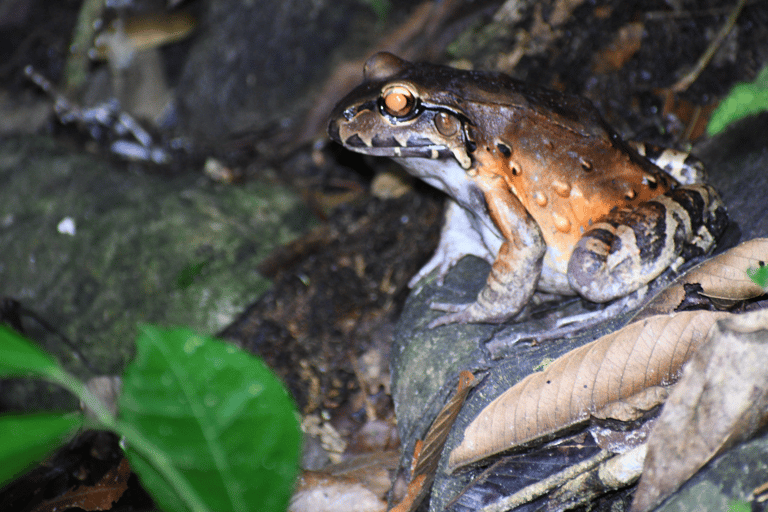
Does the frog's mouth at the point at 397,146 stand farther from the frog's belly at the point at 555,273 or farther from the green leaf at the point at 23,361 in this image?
the green leaf at the point at 23,361

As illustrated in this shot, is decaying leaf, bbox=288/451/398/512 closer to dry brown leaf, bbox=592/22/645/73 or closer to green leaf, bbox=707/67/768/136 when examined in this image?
green leaf, bbox=707/67/768/136

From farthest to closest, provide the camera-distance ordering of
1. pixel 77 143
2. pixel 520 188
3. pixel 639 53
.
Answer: pixel 77 143 → pixel 639 53 → pixel 520 188

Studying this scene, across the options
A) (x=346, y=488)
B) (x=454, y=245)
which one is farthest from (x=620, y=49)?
(x=346, y=488)

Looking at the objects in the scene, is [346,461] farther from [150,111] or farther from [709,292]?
[150,111]

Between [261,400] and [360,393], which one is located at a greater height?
[261,400]

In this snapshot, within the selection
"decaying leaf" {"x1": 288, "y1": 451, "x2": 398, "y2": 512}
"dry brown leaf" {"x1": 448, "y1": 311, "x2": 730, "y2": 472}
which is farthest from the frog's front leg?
"decaying leaf" {"x1": 288, "y1": 451, "x2": 398, "y2": 512}

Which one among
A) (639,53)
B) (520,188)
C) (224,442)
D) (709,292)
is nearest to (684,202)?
(709,292)
